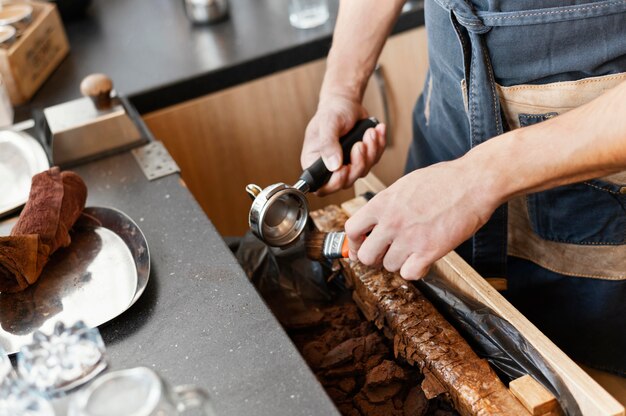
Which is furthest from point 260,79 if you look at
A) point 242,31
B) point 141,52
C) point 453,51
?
point 453,51

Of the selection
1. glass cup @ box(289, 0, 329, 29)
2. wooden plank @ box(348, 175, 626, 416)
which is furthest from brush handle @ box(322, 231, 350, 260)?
glass cup @ box(289, 0, 329, 29)

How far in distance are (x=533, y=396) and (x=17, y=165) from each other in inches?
39.6

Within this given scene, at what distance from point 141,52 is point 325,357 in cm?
111

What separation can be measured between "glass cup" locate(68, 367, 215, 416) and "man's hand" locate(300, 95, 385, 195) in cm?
66

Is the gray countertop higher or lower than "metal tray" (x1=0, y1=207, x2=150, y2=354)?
lower

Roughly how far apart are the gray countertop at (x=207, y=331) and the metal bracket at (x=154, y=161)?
0.13m

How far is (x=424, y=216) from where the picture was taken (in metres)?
0.94

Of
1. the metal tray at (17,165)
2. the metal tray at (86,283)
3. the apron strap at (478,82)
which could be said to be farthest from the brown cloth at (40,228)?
the apron strap at (478,82)

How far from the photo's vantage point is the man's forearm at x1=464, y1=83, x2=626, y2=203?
84cm

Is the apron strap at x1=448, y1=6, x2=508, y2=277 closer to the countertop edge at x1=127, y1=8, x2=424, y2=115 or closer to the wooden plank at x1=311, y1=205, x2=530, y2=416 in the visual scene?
the wooden plank at x1=311, y1=205, x2=530, y2=416

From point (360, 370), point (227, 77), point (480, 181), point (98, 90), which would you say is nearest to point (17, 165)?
point (98, 90)

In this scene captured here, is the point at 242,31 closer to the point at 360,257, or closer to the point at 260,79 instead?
the point at 260,79

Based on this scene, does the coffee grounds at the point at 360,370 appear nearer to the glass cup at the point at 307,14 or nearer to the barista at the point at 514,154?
the barista at the point at 514,154

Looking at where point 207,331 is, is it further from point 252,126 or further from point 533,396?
point 252,126
